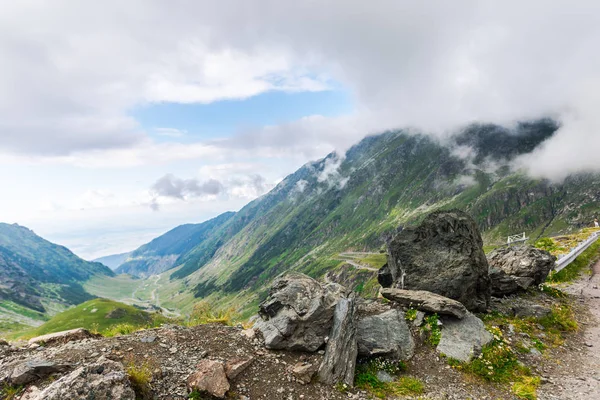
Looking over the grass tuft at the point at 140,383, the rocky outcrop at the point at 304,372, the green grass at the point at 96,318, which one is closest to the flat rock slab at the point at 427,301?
the rocky outcrop at the point at 304,372

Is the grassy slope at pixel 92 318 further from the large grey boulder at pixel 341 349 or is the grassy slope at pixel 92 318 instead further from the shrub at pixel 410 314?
the large grey boulder at pixel 341 349

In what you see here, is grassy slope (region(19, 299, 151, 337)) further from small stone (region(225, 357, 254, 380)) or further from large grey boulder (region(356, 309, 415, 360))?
large grey boulder (region(356, 309, 415, 360))

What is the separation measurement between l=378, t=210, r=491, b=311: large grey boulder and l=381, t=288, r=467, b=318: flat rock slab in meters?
2.11

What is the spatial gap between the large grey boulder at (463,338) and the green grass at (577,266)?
21.1 meters

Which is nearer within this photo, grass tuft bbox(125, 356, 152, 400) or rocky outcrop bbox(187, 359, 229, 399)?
grass tuft bbox(125, 356, 152, 400)

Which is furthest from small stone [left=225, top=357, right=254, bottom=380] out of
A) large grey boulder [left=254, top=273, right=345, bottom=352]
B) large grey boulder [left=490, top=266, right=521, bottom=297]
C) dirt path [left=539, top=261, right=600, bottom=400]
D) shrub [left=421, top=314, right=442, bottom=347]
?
large grey boulder [left=490, top=266, right=521, bottom=297]

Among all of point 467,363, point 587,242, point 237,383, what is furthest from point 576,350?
point 587,242

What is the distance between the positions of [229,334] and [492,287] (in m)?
22.6

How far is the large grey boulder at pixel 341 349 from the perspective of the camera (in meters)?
15.7

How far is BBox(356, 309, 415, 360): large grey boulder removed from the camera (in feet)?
59.2

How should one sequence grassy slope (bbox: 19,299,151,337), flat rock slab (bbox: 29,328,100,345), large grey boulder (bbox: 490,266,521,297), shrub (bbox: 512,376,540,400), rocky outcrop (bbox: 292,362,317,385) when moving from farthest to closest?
grassy slope (bbox: 19,299,151,337) → large grey boulder (bbox: 490,266,521,297) → flat rock slab (bbox: 29,328,100,345) → rocky outcrop (bbox: 292,362,317,385) → shrub (bbox: 512,376,540,400)

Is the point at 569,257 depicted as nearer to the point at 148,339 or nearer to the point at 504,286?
the point at 504,286

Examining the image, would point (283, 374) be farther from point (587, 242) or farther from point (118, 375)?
A: point (587, 242)

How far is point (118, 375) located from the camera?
12.2m
